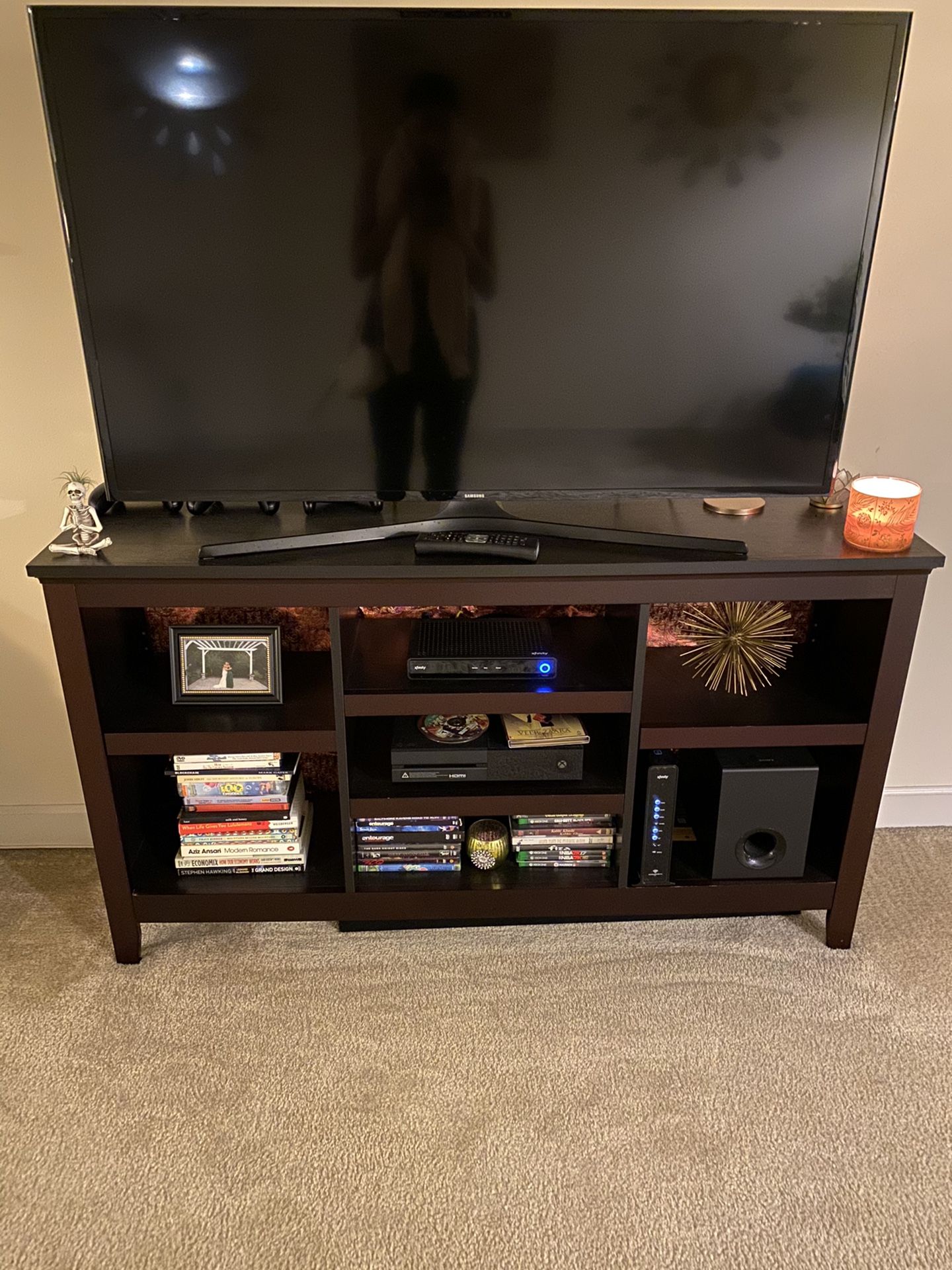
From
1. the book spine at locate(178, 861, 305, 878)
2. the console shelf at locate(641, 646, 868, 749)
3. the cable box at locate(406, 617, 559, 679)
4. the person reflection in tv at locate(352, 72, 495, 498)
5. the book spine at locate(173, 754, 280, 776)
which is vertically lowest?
the book spine at locate(178, 861, 305, 878)

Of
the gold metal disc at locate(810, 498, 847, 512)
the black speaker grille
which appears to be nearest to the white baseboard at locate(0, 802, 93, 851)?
the black speaker grille

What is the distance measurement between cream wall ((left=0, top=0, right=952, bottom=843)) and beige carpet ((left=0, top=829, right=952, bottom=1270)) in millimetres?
401

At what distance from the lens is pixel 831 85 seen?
4.63 feet

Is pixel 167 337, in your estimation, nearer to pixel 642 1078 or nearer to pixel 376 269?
pixel 376 269

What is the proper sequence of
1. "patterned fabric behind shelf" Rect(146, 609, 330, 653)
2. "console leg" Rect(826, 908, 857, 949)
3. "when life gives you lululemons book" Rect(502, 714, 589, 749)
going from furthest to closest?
1. "patterned fabric behind shelf" Rect(146, 609, 330, 653)
2. "console leg" Rect(826, 908, 857, 949)
3. "when life gives you lululemons book" Rect(502, 714, 589, 749)

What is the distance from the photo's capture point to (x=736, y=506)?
1795mm

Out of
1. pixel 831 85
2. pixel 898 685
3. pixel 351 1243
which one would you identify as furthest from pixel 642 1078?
pixel 831 85

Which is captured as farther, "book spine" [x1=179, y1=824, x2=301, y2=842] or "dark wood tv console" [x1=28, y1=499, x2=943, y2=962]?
"book spine" [x1=179, y1=824, x2=301, y2=842]

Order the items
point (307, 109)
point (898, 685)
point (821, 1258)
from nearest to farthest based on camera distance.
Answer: point (821, 1258), point (307, 109), point (898, 685)

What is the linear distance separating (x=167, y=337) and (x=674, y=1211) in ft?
5.24

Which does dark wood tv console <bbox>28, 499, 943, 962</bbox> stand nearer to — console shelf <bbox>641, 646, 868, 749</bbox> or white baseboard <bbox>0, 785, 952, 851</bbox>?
console shelf <bbox>641, 646, 868, 749</bbox>

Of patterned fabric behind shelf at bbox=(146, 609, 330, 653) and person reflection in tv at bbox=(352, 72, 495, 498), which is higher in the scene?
person reflection in tv at bbox=(352, 72, 495, 498)

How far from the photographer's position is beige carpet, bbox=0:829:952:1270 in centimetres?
133

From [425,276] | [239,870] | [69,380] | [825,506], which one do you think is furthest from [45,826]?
[825,506]
